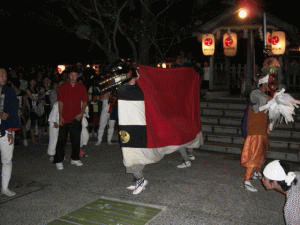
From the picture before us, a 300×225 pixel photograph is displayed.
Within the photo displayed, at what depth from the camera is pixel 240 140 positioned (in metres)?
8.52

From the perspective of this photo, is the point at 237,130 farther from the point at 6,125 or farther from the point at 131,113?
the point at 6,125

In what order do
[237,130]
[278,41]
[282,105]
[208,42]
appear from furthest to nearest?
1. [208,42]
2. [278,41]
3. [237,130]
4. [282,105]

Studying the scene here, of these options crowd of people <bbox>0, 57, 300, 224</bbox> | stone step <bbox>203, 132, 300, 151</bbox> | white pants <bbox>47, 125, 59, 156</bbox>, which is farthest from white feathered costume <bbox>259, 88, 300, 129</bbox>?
white pants <bbox>47, 125, 59, 156</bbox>

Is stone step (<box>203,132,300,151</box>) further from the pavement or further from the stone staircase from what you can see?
the pavement

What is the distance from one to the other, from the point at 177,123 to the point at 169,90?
0.61 metres

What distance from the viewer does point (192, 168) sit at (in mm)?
6660

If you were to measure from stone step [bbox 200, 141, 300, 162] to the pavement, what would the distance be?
48 cm

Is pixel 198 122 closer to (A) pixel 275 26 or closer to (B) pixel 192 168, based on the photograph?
(B) pixel 192 168

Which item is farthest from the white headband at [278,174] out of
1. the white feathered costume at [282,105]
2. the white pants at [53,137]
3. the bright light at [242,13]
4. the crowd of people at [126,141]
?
the bright light at [242,13]

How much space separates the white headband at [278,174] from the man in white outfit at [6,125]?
3754mm

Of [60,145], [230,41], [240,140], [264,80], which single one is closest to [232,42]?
[230,41]

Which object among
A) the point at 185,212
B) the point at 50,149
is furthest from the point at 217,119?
the point at 185,212

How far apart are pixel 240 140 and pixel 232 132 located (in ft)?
2.16

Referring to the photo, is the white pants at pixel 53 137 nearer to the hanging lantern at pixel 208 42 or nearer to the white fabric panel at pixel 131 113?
the white fabric panel at pixel 131 113
